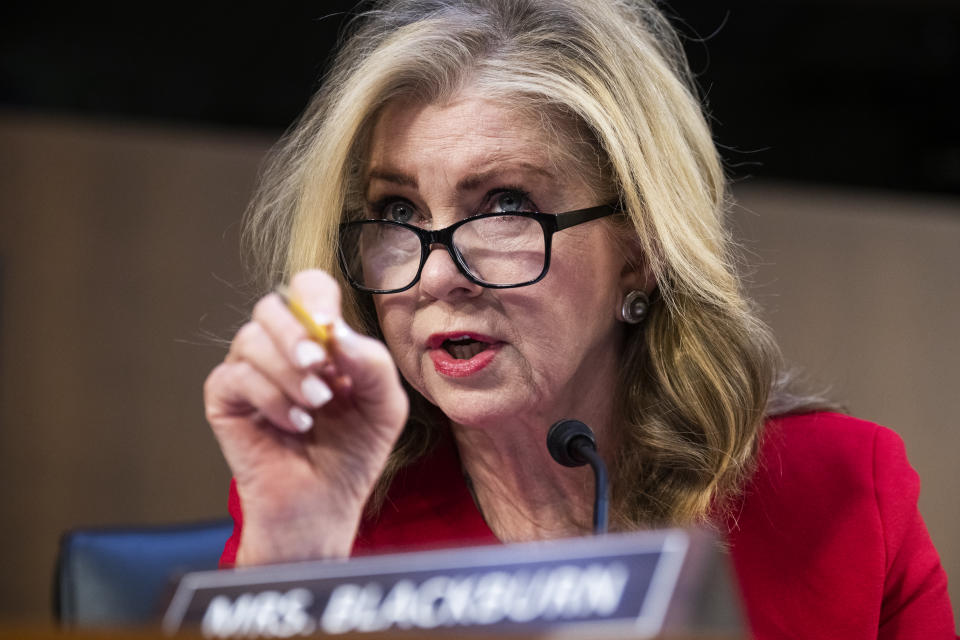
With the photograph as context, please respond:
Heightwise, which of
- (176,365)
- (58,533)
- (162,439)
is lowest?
(58,533)

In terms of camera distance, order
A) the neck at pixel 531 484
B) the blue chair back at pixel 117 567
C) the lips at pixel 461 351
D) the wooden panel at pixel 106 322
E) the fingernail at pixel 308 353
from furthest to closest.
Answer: the wooden panel at pixel 106 322, the blue chair back at pixel 117 567, the neck at pixel 531 484, the lips at pixel 461 351, the fingernail at pixel 308 353

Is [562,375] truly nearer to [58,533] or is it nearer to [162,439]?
[162,439]

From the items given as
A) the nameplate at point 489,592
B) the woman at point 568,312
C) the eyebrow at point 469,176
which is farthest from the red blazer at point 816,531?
the nameplate at point 489,592

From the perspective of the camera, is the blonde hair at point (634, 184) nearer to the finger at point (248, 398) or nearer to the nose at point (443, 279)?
the nose at point (443, 279)

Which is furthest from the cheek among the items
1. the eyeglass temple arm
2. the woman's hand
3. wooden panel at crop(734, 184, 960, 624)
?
wooden panel at crop(734, 184, 960, 624)

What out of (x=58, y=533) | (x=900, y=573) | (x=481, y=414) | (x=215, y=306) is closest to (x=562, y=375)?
(x=481, y=414)

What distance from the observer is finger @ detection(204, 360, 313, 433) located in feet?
2.89

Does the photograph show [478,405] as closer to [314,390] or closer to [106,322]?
[314,390]

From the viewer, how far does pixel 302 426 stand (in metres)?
0.89

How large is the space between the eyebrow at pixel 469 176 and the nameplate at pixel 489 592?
67 cm

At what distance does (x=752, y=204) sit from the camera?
3.23 meters

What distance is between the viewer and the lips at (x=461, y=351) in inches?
47.9

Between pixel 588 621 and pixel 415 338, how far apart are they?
0.74 m

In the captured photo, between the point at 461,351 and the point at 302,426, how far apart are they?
41 centimetres
